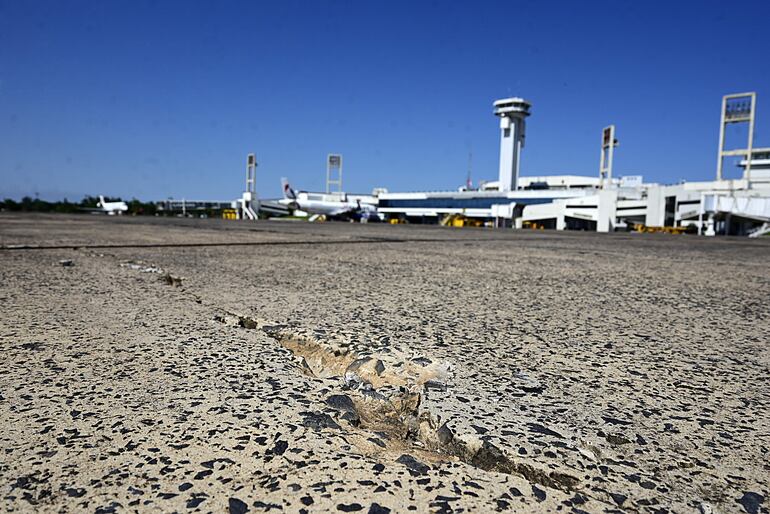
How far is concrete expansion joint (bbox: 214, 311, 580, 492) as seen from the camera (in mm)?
877

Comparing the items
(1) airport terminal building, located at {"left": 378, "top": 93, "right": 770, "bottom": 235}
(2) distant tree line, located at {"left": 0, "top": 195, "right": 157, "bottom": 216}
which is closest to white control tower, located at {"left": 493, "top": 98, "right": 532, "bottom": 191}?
(1) airport terminal building, located at {"left": 378, "top": 93, "right": 770, "bottom": 235}

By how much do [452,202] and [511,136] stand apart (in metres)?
13.8

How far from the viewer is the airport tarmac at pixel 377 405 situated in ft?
2.58

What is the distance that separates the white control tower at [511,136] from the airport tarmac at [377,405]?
6364 centimetres

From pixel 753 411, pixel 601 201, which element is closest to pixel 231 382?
pixel 753 411

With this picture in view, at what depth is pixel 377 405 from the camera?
1.12 m

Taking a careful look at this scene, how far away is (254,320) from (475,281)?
170 centimetres

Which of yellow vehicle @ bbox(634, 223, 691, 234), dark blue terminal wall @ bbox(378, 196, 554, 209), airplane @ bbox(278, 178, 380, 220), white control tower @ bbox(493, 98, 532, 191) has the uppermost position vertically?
white control tower @ bbox(493, 98, 532, 191)

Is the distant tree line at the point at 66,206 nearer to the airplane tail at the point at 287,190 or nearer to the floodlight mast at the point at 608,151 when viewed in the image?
the airplane tail at the point at 287,190

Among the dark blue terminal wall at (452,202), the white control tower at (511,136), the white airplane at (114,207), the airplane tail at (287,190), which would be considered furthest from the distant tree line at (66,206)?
the white control tower at (511,136)

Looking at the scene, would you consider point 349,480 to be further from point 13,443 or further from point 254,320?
point 254,320

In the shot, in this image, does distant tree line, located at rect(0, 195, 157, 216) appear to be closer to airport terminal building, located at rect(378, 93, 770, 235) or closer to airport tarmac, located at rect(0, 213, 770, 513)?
airport terminal building, located at rect(378, 93, 770, 235)

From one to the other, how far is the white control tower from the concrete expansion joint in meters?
64.4

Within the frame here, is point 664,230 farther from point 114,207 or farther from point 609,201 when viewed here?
point 114,207
